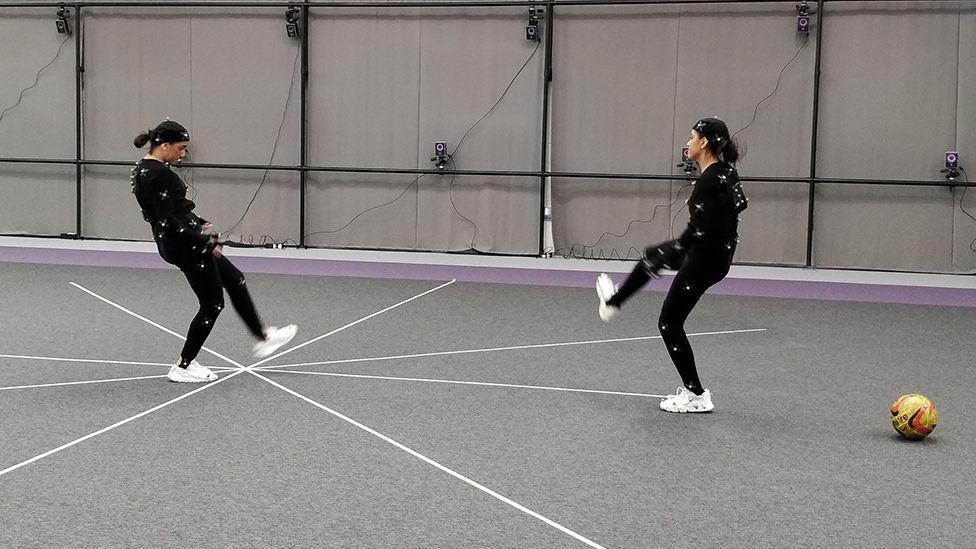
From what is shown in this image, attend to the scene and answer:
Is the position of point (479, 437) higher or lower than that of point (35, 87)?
lower

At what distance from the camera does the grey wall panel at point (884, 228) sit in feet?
44.5

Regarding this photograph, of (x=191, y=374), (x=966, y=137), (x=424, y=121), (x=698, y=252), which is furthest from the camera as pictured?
(x=424, y=121)

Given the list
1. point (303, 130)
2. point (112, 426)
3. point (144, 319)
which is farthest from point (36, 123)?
point (112, 426)

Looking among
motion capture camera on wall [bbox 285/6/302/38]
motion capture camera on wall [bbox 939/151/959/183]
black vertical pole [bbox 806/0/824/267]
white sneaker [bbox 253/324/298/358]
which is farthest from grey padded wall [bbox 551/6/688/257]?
white sneaker [bbox 253/324/298/358]

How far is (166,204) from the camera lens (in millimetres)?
6605

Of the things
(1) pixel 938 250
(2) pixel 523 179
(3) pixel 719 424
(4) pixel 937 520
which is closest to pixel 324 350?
(3) pixel 719 424

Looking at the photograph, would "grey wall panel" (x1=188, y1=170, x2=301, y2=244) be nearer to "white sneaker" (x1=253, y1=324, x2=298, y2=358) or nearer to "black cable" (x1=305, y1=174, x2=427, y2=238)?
"black cable" (x1=305, y1=174, x2=427, y2=238)

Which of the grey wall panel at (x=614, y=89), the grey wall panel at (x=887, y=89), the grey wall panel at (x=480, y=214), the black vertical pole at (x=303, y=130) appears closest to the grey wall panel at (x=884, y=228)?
the grey wall panel at (x=887, y=89)

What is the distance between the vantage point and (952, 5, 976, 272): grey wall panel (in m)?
13.3

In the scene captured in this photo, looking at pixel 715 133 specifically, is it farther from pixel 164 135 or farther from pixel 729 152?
pixel 164 135

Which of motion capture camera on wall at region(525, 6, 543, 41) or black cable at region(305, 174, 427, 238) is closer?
motion capture camera on wall at region(525, 6, 543, 41)

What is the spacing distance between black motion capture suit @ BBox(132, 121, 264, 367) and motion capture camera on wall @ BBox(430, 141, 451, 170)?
770cm

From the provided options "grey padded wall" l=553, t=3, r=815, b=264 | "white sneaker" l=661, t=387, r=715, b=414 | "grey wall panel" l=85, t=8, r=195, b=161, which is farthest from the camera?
"grey wall panel" l=85, t=8, r=195, b=161

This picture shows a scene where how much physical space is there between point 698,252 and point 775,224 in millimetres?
8207
